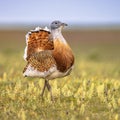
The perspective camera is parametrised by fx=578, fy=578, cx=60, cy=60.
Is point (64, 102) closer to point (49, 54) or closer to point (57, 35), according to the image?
point (49, 54)

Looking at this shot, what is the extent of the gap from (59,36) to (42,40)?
1.11ft

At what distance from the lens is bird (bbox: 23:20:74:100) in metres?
10.5

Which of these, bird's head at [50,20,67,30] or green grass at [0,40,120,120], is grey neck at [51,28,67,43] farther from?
green grass at [0,40,120,120]

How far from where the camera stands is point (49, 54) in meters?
10.6

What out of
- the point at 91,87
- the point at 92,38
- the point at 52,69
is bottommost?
the point at 92,38

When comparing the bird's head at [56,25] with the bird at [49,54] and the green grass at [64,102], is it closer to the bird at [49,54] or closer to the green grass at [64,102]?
the bird at [49,54]

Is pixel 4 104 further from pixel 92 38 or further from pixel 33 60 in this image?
pixel 92 38

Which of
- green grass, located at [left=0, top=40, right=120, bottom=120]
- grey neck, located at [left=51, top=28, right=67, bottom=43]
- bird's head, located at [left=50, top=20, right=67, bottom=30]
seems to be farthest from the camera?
bird's head, located at [left=50, top=20, right=67, bottom=30]

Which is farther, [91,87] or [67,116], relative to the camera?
[91,87]

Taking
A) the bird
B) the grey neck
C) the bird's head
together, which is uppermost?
the bird's head

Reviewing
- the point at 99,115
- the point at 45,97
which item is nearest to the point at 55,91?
the point at 45,97

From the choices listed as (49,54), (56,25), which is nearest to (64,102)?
(49,54)

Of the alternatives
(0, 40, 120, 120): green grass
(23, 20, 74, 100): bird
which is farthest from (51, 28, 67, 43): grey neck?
(0, 40, 120, 120): green grass

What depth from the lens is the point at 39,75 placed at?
35.1 feet
